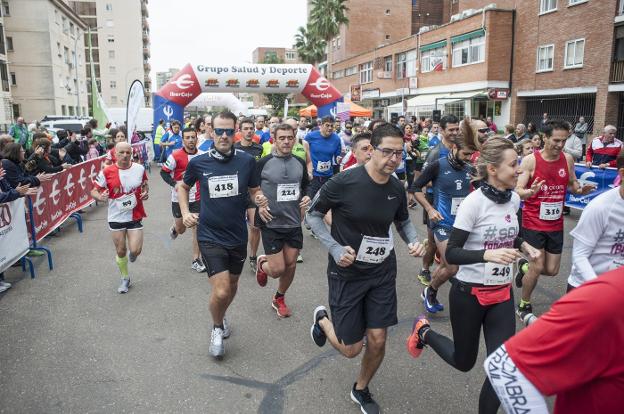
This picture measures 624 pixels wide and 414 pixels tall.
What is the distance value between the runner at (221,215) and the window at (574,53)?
1018 inches

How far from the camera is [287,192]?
5.55m

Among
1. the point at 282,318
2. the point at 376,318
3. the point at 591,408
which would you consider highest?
the point at 591,408

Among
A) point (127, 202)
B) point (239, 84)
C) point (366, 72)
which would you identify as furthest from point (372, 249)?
point (366, 72)

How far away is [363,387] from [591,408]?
2.14 metres

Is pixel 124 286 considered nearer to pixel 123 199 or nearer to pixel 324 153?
pixel 123 199

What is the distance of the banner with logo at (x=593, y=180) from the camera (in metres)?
9.52

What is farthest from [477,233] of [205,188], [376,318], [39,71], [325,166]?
[39,71]

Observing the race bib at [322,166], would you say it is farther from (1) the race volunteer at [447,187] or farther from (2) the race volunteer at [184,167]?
(1) the race volunteer at [447,187]

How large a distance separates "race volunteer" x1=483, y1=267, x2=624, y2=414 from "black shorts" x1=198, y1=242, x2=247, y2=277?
3068mm

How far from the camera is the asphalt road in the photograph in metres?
3.61

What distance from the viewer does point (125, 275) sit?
620 cm

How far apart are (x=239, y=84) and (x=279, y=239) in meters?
14.2

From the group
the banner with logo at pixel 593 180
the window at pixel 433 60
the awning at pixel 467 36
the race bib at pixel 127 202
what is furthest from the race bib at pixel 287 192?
the window at pixel 433 60

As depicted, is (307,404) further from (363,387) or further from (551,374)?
(551,374)
